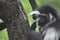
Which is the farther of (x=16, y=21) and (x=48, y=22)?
(x=48, y=22)

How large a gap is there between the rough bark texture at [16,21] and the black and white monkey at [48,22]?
12 centimetres

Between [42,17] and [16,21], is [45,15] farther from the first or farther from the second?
[16,21]

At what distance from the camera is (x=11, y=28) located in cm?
122

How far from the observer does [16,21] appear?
1219 millimetres

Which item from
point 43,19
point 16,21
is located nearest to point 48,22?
point 43,19

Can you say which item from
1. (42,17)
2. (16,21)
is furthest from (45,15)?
(16,21)

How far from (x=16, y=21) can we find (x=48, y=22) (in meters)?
0.20

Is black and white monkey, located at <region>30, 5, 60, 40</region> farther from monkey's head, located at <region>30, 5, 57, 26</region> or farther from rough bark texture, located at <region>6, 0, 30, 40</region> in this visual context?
rough bark texture, located at <region>6, 0, 30, 40</region>

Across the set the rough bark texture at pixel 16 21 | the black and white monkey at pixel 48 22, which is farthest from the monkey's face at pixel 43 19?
the rough bark texture at pixel 16 21

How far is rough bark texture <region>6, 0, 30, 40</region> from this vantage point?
47.5 inches

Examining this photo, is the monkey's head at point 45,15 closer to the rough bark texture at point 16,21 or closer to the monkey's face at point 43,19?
the monkey's face at point 43,19

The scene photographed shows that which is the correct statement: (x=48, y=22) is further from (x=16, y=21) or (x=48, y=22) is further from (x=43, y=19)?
(x=16, y=21)

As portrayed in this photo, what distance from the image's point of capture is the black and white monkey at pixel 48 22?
1234mm

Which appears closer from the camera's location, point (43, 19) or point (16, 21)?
point (16, 21)
